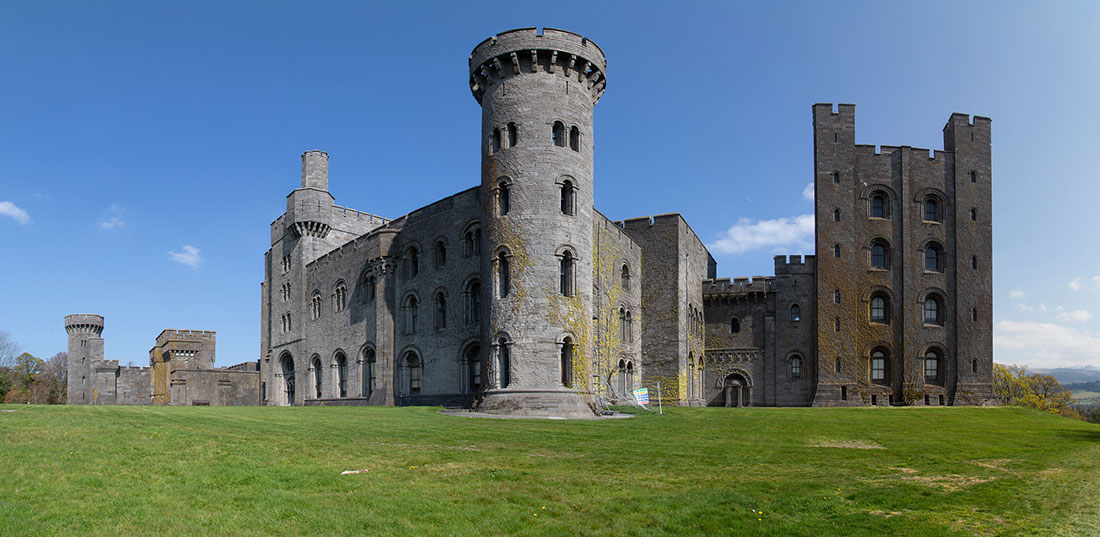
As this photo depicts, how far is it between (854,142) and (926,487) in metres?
39.7

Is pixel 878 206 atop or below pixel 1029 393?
atop

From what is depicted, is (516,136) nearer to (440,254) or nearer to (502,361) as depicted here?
(440,254)

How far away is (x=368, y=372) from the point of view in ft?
132

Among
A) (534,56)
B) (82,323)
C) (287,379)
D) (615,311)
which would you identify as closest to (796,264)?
(615,311)

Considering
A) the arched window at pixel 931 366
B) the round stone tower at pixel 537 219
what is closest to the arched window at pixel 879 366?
the arched window at pixel 931 366

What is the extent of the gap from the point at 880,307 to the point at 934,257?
15.3 feet

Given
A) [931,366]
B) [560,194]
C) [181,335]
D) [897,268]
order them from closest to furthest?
[560,194]
[931,366]
[897,268]
[181,335]

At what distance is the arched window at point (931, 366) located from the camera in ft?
148

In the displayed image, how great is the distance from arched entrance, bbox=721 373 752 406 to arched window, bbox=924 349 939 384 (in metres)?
10.5

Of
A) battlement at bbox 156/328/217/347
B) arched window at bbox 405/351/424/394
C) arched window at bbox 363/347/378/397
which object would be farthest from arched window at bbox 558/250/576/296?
battlement at bbox 156/328/217/347

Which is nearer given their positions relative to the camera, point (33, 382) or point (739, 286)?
point (739, 286)

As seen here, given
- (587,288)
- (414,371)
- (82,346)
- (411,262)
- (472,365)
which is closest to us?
(587,288)

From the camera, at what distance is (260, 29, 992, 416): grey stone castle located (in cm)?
2944

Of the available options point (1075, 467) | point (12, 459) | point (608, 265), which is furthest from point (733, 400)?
point (12, 459)
